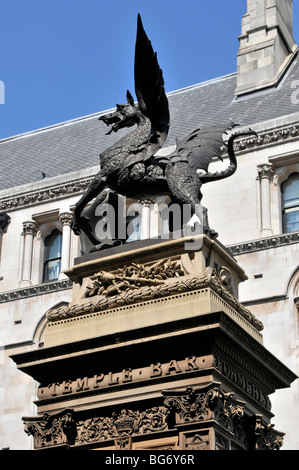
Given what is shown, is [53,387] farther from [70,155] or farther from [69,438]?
[70,155]

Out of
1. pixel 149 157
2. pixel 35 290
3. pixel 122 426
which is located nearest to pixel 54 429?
pixel 122 426

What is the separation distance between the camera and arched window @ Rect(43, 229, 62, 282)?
39344mm

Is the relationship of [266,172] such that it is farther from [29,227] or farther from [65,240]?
[29,227]

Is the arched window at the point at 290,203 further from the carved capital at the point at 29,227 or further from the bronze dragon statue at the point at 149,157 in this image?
the bronze dragon statue at the point at 149,157

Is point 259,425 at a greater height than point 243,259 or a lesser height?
lesser

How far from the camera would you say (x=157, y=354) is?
15.3 meters

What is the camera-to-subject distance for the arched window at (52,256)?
39344mm

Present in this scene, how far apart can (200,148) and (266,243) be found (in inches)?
626

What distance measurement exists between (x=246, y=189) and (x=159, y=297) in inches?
790

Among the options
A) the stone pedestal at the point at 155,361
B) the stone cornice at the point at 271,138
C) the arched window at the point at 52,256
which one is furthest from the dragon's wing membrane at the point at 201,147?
the arched window at the point at 52,256

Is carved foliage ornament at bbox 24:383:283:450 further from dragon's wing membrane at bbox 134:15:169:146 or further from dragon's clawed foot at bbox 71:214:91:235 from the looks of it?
dragon's wing membrane at bbox 134:15:169:146
